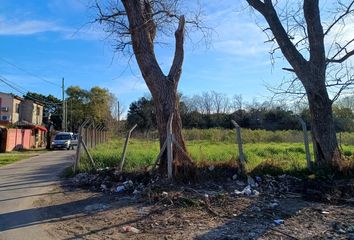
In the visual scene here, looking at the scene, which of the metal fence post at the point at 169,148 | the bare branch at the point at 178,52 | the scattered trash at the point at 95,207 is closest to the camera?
the scattered trash at the point at 95,207

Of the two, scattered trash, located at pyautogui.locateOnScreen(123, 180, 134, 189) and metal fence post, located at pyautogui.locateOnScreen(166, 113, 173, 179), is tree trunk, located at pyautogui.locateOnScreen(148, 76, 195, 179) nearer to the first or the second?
metal fence post, located at pyautogui.locateOnScreen(166, 113, 173, 179)

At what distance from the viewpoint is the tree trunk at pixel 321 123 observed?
12.0m

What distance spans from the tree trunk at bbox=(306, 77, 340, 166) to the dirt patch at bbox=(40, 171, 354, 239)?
2.02 metres

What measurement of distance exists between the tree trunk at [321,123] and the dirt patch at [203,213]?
2021 millimetres

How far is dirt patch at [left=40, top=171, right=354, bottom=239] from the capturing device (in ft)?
22.6

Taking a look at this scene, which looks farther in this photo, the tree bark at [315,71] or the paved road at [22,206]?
the tree bark at [315,71]

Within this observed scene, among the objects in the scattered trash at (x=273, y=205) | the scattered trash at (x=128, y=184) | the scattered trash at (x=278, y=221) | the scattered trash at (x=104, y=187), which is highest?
the scattered trash at (x=128, y=184)

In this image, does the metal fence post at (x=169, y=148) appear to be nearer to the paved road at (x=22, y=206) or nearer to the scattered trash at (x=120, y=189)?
the scattered trash at (x=120, y=189)

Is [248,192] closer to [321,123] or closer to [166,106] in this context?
[166,106]

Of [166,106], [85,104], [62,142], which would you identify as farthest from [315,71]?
[85,104]

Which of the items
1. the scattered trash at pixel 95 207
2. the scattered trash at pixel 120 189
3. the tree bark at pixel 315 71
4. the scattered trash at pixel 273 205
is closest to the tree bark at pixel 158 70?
the scattered trash at pixel 120 189

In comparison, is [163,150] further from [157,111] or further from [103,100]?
[103,100]

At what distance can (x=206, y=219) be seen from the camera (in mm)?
7707

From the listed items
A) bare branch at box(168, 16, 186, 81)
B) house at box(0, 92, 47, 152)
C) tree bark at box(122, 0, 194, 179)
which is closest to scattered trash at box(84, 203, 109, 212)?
tree bark at box(122, 0, 194, 179)
